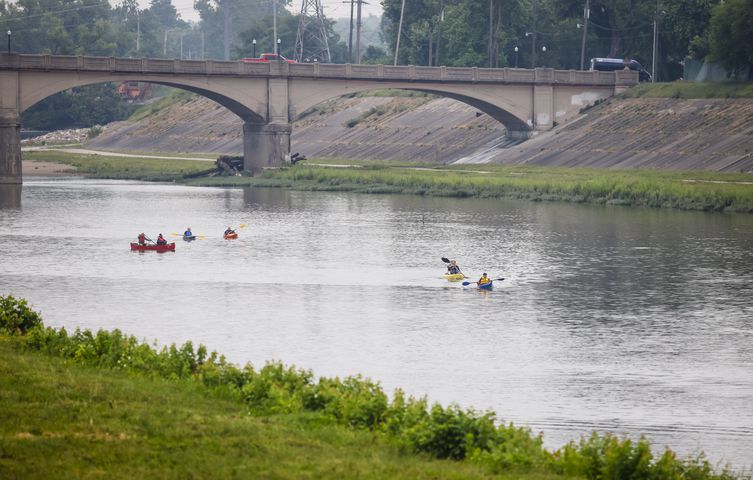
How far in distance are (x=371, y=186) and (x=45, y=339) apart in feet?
235

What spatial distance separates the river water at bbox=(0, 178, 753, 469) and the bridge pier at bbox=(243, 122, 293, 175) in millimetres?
28503

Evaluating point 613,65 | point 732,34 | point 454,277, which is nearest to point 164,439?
point 454,277

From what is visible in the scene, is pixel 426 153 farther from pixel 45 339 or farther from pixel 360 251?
pixel 45 339

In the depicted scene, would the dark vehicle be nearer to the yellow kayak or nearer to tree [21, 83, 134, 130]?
the yellow kayak

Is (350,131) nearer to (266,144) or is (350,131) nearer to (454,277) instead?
(266,144)

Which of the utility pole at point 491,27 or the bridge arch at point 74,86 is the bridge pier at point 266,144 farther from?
the utility pole at point 491,27

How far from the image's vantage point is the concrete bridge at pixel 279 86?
3804 inches

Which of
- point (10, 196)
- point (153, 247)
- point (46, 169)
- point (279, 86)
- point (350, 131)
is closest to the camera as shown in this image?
point (153, 247)

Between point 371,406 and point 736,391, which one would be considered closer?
point 371,406

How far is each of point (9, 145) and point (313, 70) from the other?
85.1 ft

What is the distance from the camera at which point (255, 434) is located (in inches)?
781

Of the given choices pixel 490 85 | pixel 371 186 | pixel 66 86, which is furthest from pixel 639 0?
pixel 66 86

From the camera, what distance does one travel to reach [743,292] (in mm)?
45875

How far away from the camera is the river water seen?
94.7ft
